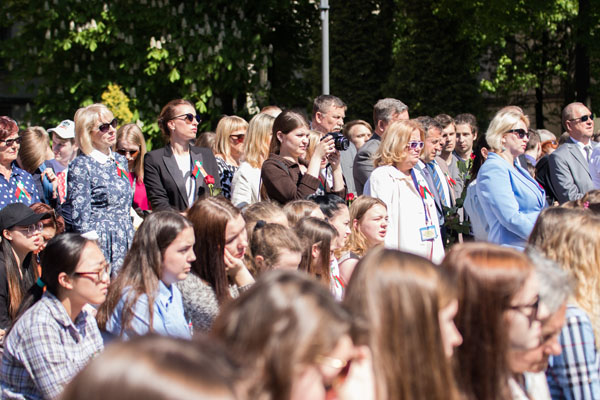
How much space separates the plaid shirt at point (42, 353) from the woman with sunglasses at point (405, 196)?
2.88 metres

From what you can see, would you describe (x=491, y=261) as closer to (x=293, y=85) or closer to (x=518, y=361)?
(x=518, y=361)

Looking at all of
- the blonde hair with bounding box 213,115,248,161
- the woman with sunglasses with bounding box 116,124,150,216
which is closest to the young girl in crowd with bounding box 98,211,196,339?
the woman with sunglasses with bounding box 116,124,150,216

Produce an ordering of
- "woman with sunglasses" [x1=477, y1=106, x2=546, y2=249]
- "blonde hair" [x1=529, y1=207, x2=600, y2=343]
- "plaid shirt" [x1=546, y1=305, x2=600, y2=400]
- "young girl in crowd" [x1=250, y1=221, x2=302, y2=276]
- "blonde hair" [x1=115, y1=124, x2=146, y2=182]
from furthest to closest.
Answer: "blonde hair" [x1=115, y1=124, x2=146, y2=182] → "woman with sunglasses" [x1=477, y1=106, x2=546, y2=249] → "young girl in crowd" [x1=250, y1=221, x2=302, y2=276] → "blonde hair" [x1=529, y1=207, x2=600, y2=343] → "plaid shirt" [x1=546, y1=305, x2=600, y2=400]

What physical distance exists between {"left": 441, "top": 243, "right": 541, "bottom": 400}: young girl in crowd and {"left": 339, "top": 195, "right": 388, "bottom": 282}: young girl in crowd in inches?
113

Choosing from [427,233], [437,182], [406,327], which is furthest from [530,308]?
[437,182]

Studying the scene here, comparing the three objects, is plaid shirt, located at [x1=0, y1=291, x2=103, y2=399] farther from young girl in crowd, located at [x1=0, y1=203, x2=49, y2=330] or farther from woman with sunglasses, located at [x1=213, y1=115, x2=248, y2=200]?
woman with sunglasses, located at [x1=213, y1=115, x2=248, y2=200]

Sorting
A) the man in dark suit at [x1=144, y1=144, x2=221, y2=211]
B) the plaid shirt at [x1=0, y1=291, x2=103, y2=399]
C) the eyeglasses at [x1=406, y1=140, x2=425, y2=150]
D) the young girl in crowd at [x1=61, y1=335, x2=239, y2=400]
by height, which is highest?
the young girl in crowd at [x1=61, y1=335, x2=239, y2=400]

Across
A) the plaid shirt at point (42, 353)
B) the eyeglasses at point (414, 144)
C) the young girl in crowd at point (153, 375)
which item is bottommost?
the plaid shirt at point (42, 353)

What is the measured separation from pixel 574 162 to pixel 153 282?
202 inches

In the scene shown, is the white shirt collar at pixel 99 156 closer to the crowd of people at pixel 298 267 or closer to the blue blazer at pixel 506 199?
the crowd of people at pixel 298 267

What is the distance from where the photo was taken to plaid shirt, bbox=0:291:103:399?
135 inches

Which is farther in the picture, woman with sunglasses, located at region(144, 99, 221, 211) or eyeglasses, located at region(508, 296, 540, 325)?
woman with sunglasses, located at region(144, 99, 221, 211)

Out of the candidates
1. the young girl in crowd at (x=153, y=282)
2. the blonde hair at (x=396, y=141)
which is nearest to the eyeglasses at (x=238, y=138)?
the blonde hair at (x=396, y=141)

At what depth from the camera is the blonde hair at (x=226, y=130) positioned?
716 cm
